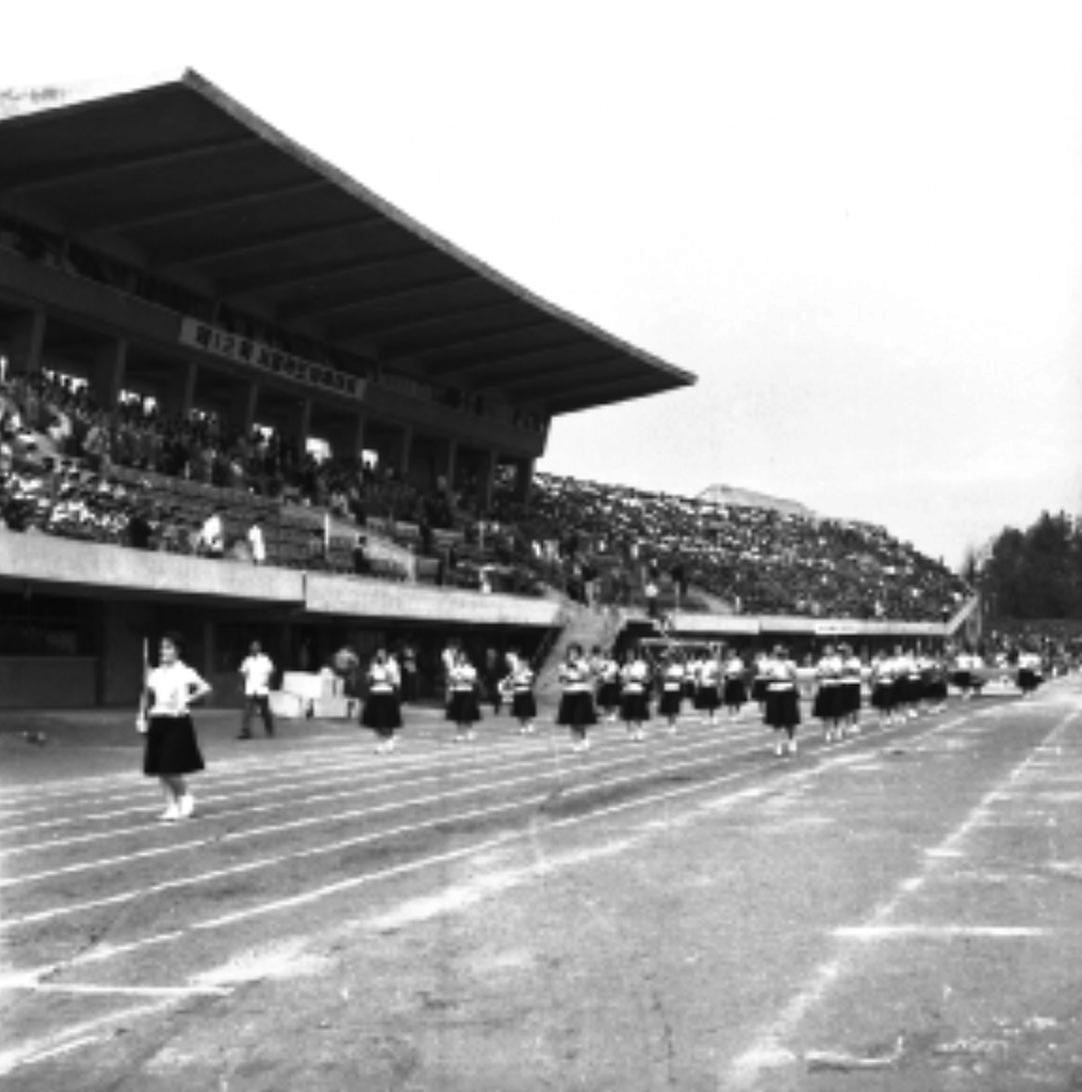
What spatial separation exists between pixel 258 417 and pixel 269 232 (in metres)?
10.4

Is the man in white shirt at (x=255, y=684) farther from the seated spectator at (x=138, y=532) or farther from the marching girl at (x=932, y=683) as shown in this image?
the marching girl at (x=932, y=683)

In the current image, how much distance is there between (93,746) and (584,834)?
1307 centimetres

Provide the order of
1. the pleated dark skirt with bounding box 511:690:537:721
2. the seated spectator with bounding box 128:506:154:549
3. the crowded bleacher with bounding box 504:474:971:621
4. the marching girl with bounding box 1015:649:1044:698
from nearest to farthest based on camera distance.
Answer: the seated spectator with bounding box 128:506:154:549, the pleated dark skirt with bounding box 511:690:537:721, the marching girl with bounding box 1015:649:1044:698, the crowded bleacher with bounding box 504:474:971:621

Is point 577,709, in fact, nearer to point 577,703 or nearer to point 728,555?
point 577,703

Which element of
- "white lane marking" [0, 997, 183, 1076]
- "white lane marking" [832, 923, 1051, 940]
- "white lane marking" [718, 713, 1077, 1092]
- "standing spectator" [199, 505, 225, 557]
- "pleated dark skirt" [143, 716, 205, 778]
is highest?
"standing spectator" [199, 505, 225, 557]

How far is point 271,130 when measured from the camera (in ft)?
112

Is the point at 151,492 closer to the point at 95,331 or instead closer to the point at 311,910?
the point at 95,331

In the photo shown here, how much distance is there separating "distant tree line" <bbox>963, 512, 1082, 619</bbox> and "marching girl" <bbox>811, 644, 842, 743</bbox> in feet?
432

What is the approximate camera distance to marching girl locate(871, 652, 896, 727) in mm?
37281

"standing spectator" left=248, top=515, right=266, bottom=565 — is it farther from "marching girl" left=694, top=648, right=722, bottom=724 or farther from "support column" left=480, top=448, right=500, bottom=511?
"support column" left=480, top=448, right=500, bottom=511

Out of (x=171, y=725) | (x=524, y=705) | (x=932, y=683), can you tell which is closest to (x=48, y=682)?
(x=524, y=705)

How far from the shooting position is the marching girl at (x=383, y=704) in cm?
2627

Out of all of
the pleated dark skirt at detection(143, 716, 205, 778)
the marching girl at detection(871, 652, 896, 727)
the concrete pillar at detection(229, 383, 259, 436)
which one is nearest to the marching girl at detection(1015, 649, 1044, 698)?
the marching girl at detection(871, 652, 896, 727)

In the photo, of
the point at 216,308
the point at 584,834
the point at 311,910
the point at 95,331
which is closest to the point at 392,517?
the point at 216,308
